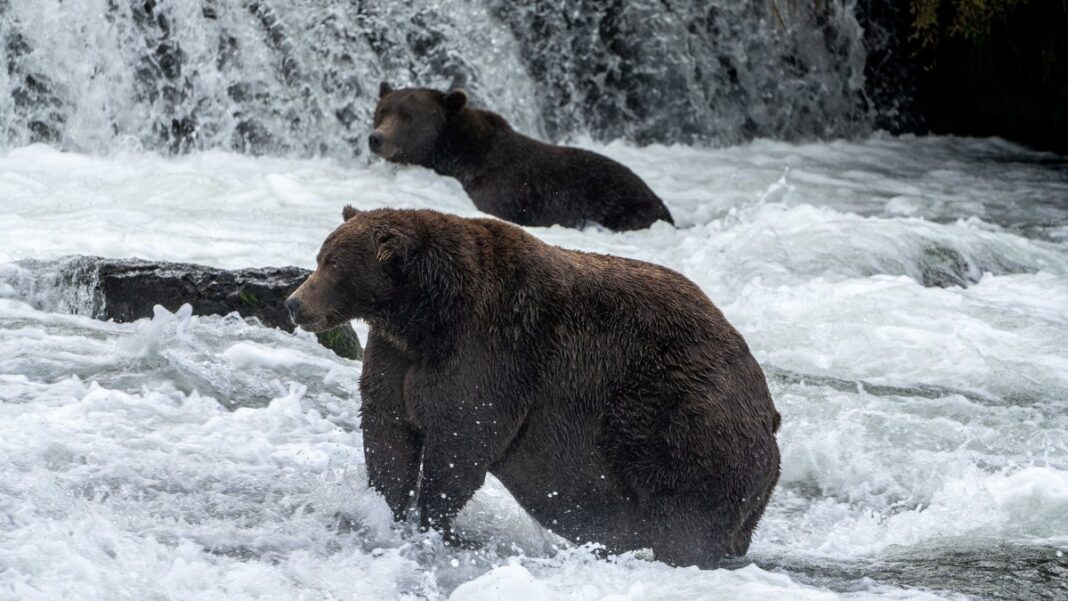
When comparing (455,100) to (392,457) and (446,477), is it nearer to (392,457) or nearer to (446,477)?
(392,457)

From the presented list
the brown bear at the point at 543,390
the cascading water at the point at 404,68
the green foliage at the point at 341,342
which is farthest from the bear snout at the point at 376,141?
the brown bear at the point at 543,390

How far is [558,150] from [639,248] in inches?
63.0

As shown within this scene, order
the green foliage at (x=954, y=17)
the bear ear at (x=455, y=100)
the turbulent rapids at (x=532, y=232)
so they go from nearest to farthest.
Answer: the turbulent rapids at (x=532, y=232)
the bear ear at (x=455, y=100)
the green foliage at (x=954, y=17)

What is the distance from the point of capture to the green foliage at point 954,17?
18.7 metres

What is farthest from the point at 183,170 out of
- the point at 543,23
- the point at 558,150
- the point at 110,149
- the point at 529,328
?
the point at 529,328

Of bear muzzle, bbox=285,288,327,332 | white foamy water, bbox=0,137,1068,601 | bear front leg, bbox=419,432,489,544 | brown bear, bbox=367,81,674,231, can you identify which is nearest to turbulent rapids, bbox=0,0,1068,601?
white foamy water, bbox=0,137,1068,601

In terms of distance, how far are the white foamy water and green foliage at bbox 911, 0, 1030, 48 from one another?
5983mm

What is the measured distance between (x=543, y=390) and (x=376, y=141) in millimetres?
8313

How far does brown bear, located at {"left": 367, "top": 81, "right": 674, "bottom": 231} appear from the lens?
1299 cm

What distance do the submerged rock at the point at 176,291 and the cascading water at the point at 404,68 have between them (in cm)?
614

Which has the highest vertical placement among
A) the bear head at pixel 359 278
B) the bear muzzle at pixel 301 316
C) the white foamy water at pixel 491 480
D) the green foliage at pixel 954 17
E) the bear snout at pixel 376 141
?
the green foliage at pixel 954 17

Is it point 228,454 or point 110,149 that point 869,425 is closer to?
point 228,454

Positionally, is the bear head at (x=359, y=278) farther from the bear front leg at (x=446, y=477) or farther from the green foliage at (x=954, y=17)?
the green foliage at (x=954, y=17)

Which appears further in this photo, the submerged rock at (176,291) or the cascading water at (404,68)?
the cascading water at (404,68)
